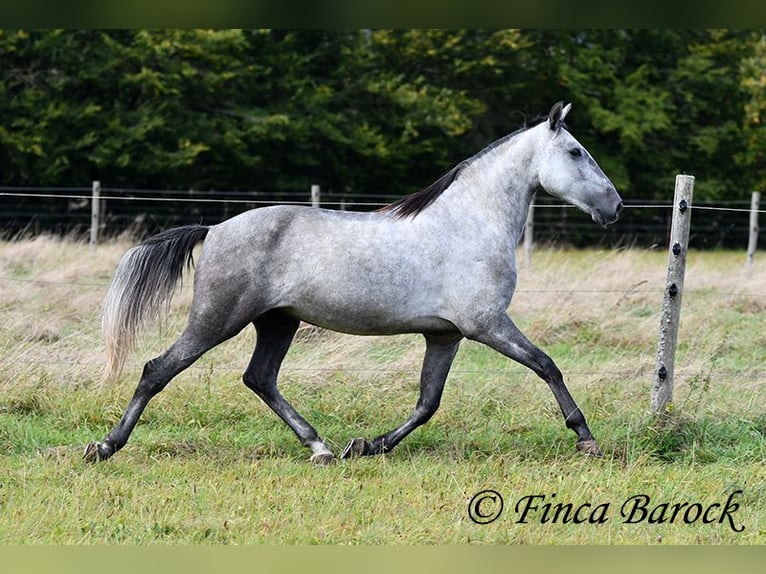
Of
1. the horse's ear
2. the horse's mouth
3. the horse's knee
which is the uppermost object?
the horse's ear

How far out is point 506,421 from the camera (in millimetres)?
6621

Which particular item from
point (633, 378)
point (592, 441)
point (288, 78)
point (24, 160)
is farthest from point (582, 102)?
point (592, 441)

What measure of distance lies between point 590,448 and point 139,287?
2825 mm

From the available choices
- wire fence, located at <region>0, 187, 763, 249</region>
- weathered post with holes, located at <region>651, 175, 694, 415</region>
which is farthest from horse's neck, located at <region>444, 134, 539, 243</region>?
wire fence, located at <region>0, 187, 763, 249</region>

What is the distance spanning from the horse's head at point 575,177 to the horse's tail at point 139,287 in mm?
2100

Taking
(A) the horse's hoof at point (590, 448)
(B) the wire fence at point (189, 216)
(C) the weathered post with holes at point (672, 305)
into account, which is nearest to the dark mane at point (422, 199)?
(C) the weathered post with holes at point (672, 305)

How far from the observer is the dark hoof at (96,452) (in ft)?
18.5

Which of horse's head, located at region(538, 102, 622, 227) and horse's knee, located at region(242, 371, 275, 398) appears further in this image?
horse's knee, located at region(242, 371, 275, 398)

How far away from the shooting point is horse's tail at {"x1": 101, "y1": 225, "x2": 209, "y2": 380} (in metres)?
5.87

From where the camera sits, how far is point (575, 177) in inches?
237

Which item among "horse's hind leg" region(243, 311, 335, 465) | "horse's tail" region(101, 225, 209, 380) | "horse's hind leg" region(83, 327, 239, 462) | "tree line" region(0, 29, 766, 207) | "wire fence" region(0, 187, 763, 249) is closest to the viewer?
"horse's hind leg" region(83, 327, 239, 462)

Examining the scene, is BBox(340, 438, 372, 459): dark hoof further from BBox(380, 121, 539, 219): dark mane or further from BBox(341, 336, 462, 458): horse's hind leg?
BBox(380, 121, 539, 219): dark mane

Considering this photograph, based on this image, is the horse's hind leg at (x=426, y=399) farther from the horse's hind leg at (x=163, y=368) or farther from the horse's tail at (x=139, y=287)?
the horse's tail at (x=139, y=287)

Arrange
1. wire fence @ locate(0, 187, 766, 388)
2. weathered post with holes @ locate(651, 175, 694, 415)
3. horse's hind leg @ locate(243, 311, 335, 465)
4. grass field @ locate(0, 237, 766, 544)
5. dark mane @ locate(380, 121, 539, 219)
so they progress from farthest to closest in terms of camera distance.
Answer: wire fence @ locate(0, 187, 766, 388)
weathered post with holes @ locate(651, 175, 694, 415)
horse's hind leg @ locate(243, 311, 335, 465)
dark mane @ locate(380, 121, 539, 219)
grass field @ locate(0, 237, 766, 544)
